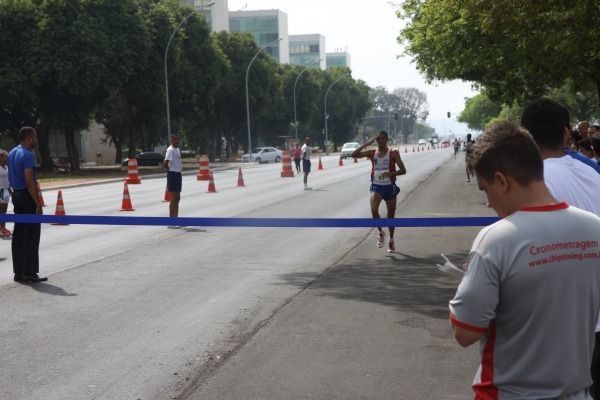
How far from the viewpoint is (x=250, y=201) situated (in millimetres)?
24656

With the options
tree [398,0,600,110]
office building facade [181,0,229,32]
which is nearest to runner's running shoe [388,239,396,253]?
tree [398,0,600,110]

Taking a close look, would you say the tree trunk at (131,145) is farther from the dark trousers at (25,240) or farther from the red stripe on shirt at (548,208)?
the red stripe on shirt at (548,208)

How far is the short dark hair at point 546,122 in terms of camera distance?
374cm

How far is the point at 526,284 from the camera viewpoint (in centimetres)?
264

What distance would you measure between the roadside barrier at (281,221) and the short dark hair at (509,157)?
18.7 ft

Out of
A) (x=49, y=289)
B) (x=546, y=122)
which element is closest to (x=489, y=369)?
(x=546, y=122)

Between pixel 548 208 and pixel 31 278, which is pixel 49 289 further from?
pixel 548 208

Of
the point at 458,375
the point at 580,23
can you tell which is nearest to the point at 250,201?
the point at 580,23

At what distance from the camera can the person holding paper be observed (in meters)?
2.62

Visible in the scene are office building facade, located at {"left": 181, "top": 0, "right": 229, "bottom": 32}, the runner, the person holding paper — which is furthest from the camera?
office building facade, located at {"left": 181, "top": 0, "right": 229, "bottom": 32}

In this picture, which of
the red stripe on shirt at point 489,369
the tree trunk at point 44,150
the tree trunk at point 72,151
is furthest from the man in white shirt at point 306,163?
the red stripe on shirt at point 489,369

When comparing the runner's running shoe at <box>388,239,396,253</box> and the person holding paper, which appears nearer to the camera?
the person holding paper

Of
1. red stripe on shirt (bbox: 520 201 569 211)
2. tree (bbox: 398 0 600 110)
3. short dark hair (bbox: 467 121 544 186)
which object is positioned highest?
tree (bbox: 398 0 600 110)

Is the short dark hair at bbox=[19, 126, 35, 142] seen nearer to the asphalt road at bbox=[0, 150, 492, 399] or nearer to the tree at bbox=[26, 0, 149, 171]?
the asphalt road at bbox=[0, 150, 492, 399]
